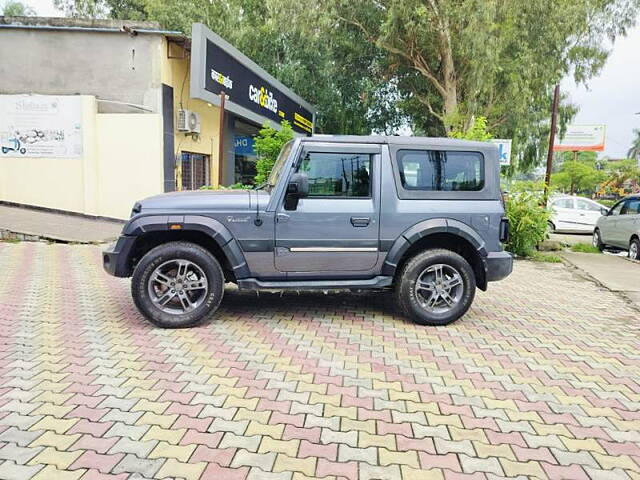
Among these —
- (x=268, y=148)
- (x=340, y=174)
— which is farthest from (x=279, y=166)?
(x=268, y=148)

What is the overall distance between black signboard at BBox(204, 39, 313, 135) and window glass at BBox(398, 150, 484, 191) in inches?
321

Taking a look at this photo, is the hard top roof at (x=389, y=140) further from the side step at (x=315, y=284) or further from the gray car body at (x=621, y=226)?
the gray car body at (x=621, y=226)

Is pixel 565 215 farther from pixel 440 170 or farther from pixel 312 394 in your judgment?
pixel 312 394

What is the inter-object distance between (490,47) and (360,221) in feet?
49.0

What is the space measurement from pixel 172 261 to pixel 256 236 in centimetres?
84

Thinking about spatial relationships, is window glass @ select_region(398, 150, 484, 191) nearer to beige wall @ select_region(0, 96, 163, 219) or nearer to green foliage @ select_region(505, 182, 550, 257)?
green foliage @ select_region(505, 182, 550, 257)

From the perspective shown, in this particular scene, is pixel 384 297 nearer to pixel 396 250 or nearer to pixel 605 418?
pixel 396 250

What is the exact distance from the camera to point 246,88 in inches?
591

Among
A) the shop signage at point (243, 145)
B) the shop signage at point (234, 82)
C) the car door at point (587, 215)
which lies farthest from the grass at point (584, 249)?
the shop signage at point (243, 145)

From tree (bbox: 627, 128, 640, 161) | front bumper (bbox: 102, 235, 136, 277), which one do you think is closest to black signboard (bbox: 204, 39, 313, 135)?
front bumper (bbox: 102, 235, 136, 277)

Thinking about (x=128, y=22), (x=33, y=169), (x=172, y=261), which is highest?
(x=128, y=22)

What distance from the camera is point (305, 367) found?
400 cm

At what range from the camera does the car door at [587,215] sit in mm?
17469

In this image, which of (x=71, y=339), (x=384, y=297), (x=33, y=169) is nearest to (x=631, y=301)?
(x=384, y=297)
